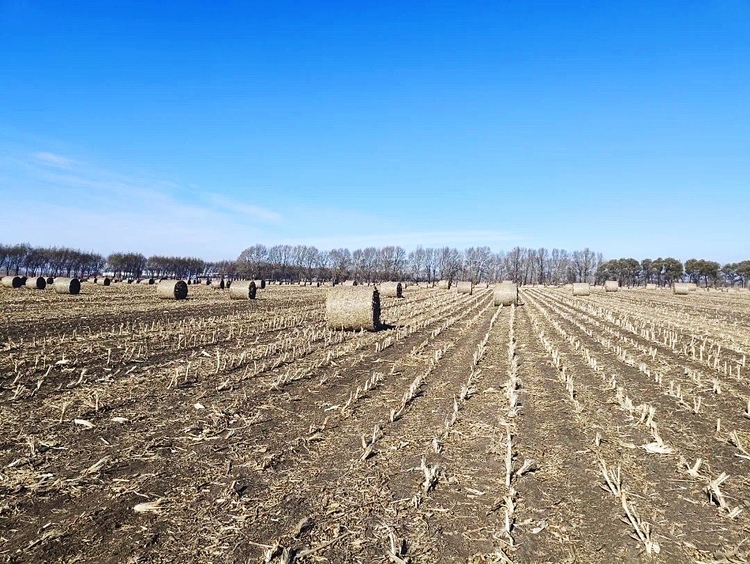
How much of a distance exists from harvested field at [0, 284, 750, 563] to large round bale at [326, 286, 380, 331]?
15.8 ft

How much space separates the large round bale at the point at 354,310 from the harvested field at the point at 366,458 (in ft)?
15.8

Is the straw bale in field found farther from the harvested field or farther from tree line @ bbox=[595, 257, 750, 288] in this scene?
tree line @ bbox=[595, 257, 750, 288]

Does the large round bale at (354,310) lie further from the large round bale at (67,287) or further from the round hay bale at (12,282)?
the round hay bale at (12,282)

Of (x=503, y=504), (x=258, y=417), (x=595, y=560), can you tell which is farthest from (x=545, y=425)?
(x=258, y=417)

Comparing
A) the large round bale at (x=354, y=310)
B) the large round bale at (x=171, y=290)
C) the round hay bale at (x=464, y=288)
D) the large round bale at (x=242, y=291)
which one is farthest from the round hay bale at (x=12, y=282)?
the round hay bale at (x=464, y=288)

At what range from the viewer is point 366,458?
5.82 meters

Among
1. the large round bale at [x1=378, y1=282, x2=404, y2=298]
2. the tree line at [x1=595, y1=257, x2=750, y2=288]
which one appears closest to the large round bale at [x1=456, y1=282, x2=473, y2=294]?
the large round bale at [x1=378, y1=282, x2=404, y2=298]

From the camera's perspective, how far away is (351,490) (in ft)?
16.4

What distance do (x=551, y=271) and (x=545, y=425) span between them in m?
183

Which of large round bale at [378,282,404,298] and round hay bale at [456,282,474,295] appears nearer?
large round bale at [378,282,404,298]

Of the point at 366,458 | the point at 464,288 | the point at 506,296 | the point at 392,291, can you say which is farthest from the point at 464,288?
the point at 366,458

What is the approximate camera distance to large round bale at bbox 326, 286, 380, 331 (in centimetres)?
1731

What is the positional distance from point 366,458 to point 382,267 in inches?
6157

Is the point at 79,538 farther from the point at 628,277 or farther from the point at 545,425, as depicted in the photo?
the point at 628,277
